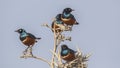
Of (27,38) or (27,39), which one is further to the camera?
(27,38)

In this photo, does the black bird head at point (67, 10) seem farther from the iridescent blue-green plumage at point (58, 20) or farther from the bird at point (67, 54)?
the bird at point (67, 54)

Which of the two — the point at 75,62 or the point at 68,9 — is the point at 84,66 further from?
the point at 68,9

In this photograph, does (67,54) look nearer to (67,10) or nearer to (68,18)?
(68,18)

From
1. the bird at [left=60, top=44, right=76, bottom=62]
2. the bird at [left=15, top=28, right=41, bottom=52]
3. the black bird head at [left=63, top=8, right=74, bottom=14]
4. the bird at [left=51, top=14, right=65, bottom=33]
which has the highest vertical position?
the black bird head at [left=63, top=8, right=74, bottom=14]

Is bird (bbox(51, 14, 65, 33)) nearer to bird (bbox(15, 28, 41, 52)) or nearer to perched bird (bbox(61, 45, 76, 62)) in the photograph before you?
perched bird (bbox(61, 45, 76, 62))

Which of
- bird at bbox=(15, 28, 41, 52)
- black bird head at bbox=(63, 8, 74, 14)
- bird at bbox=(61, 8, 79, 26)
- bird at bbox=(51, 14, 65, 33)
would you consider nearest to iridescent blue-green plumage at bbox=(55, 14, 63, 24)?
bird at bbox=(51, 14, 65, 33)

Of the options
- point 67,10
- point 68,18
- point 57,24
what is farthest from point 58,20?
point 67,10

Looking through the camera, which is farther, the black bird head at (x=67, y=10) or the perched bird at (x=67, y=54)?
the black bird head at (x=67, y=10)

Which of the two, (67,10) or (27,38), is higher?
(67,10)

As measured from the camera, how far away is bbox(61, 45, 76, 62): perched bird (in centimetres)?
1092

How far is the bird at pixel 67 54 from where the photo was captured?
10923mm

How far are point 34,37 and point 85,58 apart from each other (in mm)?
2482

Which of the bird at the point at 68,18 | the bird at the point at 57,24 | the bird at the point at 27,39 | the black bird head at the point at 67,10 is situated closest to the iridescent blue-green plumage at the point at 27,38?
the bird at the point at 27,39

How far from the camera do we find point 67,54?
36.5 ft
